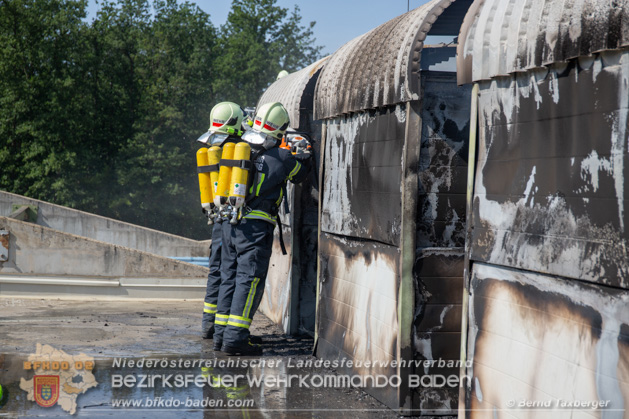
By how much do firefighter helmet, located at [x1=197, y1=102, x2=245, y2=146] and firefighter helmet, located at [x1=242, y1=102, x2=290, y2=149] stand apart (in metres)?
0.57

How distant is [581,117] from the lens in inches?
128

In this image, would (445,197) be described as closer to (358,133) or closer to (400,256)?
(400,256)

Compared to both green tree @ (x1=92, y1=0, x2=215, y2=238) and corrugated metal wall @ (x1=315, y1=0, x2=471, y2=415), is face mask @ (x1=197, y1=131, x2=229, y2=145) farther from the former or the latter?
green tree @ (x1=92, y1=0, x2=215, y2=238)

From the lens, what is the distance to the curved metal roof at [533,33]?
3.06 meters

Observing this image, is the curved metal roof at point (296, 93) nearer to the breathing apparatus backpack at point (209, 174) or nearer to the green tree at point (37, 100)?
the breathing apparatus backpack at point (209, 174)

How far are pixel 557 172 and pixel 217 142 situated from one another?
476 centimetres

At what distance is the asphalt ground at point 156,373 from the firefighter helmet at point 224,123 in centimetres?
229

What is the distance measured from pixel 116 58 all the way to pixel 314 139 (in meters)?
26.7

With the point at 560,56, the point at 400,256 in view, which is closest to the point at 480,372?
the point at 400,256

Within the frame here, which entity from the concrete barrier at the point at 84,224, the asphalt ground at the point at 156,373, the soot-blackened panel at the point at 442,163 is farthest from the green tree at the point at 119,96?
the soot-blackened panel at the point at 442,163

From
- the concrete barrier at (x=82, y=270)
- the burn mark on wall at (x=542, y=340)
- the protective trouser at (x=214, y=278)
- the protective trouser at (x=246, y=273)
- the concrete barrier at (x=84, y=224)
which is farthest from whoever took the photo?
the concrete barrier at (x=84, y=224)

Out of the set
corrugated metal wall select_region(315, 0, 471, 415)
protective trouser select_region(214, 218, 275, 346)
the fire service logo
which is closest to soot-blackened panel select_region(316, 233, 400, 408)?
corrugated metal wall select_region(315, 0, 471, 415)

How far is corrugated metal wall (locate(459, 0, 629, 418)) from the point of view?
303 cm

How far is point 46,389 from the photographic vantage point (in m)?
5.50
